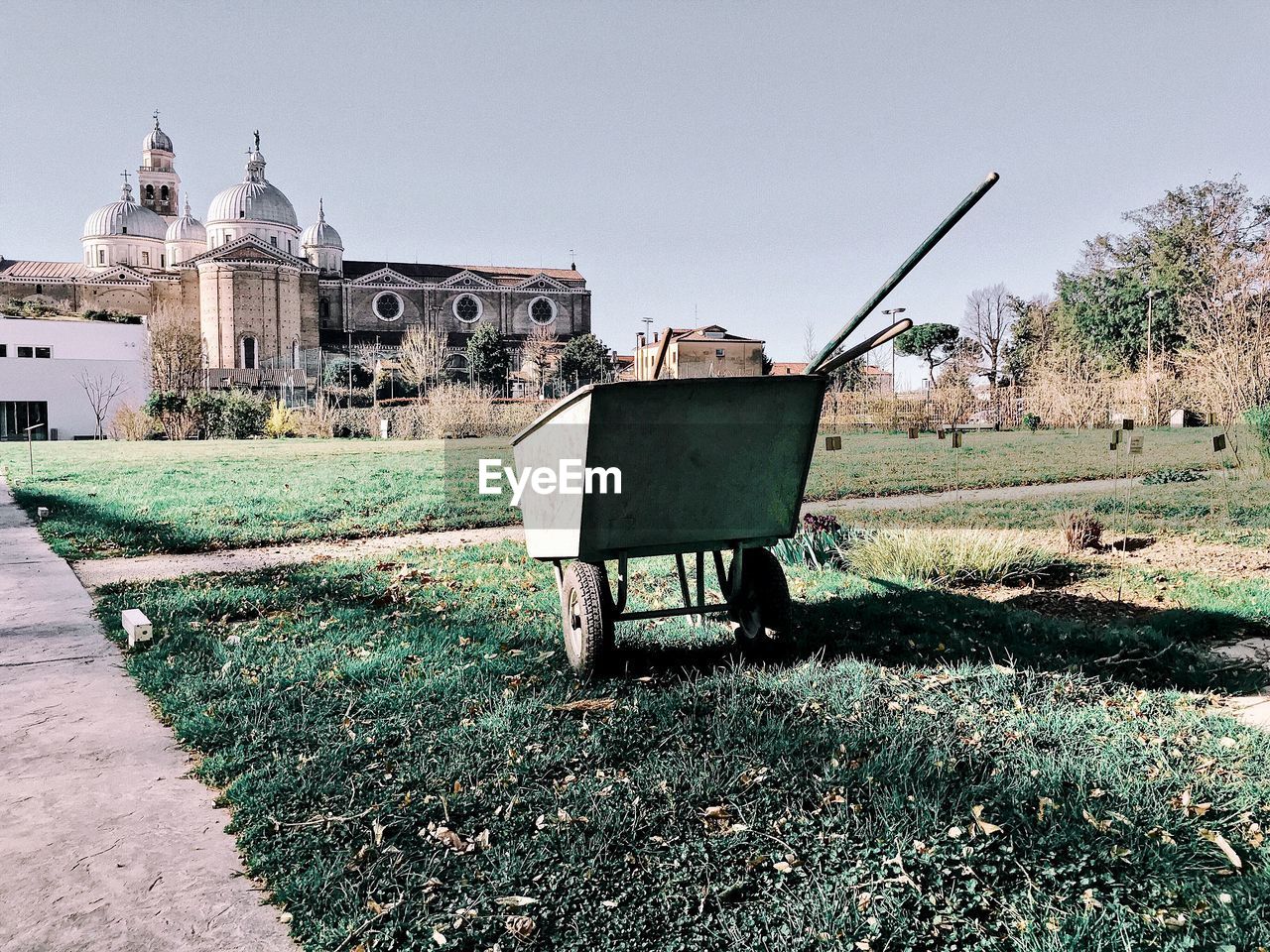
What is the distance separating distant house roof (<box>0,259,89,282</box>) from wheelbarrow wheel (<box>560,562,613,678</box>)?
8005 centimetres

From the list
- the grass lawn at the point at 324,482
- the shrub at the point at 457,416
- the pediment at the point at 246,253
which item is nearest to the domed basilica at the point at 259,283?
the pediment at the point at 246,253

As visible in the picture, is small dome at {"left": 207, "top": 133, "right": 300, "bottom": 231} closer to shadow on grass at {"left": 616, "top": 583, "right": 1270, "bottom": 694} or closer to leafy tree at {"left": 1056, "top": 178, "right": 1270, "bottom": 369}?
leafy tree at {"left": 1056, "top": 178, "right": 1270, "bottom": 369}

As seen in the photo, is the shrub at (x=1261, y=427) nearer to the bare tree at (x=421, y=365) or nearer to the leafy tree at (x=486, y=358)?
the bare tree at (x=421, y=365)

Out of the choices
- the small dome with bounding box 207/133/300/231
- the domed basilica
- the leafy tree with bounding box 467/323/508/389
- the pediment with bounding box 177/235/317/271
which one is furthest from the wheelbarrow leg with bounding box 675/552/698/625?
the small dome with bounding box 207/133/300/231

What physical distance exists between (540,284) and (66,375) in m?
42.6

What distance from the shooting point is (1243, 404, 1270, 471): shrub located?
9.00 m

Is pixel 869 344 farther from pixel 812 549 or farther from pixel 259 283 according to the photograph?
pixel 259 283

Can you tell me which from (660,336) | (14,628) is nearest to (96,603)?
(14,628)

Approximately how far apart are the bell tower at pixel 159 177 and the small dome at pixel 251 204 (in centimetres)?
1329

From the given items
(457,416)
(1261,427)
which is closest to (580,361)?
(457,416)

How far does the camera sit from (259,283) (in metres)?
63.5

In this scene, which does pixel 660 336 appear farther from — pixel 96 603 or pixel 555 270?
pixel 555 270

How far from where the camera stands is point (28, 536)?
25.3 ft

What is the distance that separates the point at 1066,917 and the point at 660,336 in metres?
2.33
